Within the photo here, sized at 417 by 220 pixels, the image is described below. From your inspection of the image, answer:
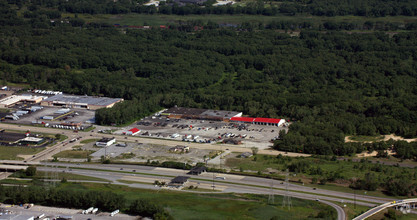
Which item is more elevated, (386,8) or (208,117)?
(386,8)

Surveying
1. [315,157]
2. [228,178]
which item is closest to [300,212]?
[228,178]

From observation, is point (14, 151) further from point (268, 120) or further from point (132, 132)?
point (268, 120)

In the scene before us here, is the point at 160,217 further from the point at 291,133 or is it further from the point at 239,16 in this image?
the point at 239,16

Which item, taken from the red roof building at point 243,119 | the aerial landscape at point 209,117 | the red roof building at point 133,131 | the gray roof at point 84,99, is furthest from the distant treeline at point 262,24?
the red roof building at point 133,131

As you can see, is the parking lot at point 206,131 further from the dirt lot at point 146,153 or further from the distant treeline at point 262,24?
the distant treeline at point 262,24

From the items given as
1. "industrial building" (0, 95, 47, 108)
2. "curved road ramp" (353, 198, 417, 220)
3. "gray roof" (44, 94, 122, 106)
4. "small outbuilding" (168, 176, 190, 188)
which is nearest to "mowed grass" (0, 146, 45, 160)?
"small outbuilding" (168, 176, 190, 188)

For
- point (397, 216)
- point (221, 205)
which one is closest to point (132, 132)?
point (221, 205)

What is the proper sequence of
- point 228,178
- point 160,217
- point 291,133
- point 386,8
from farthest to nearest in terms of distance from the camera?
point 386,8 → point 291,133 → point 228,178 → point 160,217
